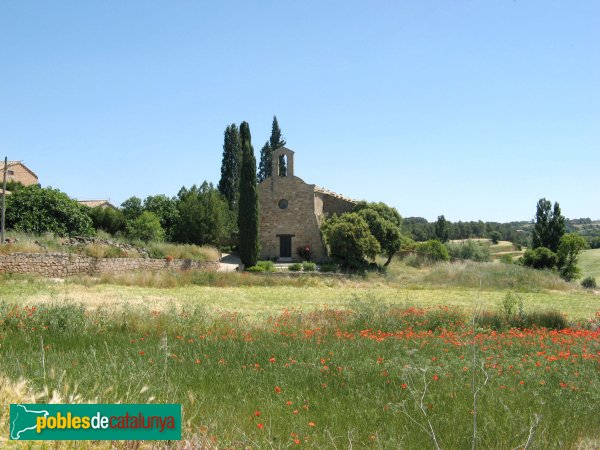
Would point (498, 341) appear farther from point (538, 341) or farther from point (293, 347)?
point (293, 347)

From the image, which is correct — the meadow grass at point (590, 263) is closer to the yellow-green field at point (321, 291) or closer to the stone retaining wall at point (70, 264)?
the yellow-green field at point (321, 291)

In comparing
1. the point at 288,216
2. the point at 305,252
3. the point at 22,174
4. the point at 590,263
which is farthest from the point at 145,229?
the point at 590,263

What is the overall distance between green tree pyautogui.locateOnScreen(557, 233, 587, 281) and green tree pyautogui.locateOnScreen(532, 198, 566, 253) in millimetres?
7712

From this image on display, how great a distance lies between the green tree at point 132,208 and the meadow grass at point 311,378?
30543 millimetres

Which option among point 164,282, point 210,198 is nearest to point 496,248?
point 210,198

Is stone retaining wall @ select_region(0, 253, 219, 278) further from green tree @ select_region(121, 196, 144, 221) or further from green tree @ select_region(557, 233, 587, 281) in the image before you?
green tree @ select_region(557, 233, 587, 281)

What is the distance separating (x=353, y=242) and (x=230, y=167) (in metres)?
17.8

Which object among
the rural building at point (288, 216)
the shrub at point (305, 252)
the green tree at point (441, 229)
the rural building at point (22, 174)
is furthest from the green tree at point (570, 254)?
the rural building at point (22, 174)

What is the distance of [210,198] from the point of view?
3788 centimetres

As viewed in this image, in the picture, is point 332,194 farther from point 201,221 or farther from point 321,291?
point 321,291

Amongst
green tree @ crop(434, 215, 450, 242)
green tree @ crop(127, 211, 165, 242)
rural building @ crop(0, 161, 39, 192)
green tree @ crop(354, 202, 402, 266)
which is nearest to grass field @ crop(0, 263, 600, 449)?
green tree @ crop(354, 202, 402, 266)

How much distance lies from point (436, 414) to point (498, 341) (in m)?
4.47

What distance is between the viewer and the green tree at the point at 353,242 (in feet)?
110

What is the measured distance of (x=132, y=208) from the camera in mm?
40000
